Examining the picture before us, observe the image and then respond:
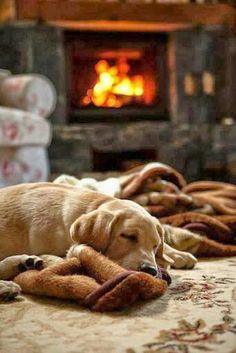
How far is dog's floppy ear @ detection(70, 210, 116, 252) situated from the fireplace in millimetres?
2654

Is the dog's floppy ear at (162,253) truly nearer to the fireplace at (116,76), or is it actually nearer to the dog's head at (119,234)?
the dog's head at (119,234)

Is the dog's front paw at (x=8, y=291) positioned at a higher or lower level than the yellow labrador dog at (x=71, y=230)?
lower

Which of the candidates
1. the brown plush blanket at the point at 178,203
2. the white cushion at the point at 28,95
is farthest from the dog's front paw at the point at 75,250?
the white cushion at the point at 28,95

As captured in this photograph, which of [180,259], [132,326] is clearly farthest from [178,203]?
[132,326]

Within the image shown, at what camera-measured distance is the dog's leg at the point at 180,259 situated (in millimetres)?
1843

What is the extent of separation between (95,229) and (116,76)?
110 inches

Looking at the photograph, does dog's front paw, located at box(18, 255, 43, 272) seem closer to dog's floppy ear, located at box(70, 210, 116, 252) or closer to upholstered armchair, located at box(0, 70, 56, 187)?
dog's floppy ear, located at box(70, 210, 116, 252)

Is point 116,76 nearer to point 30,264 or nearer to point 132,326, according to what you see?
point 30,264

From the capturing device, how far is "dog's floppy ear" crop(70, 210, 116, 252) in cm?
160

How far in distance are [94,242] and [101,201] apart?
17 centimetres

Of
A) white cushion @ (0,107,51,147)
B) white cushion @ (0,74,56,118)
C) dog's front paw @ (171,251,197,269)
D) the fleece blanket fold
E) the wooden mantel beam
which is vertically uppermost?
the wooden mantel beam

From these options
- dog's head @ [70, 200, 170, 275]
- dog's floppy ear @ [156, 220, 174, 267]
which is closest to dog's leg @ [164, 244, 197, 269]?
dog's floppy ear @ [156, 220, 174, 267]

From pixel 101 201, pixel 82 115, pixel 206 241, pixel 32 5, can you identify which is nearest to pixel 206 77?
pixel 82 115

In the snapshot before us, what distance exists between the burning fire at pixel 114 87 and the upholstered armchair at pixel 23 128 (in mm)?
711
